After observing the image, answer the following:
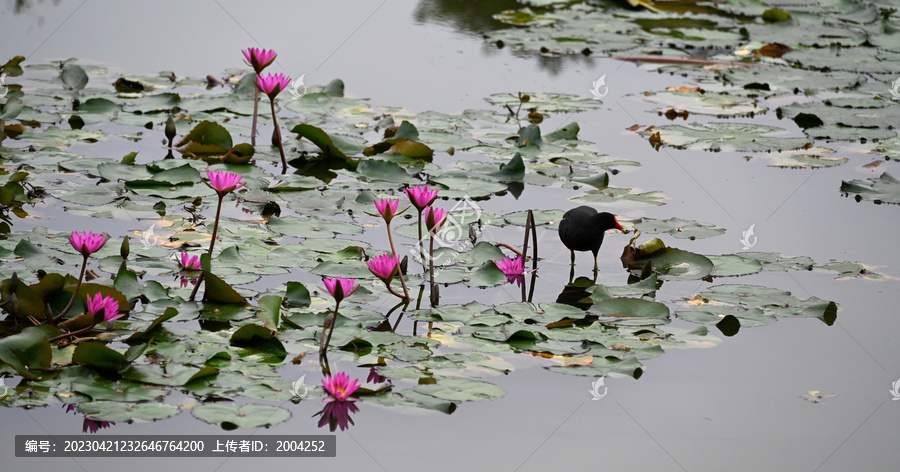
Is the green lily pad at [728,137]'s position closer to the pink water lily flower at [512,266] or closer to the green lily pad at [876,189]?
the green lily pad at [876,189]

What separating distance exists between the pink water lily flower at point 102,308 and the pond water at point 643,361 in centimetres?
32

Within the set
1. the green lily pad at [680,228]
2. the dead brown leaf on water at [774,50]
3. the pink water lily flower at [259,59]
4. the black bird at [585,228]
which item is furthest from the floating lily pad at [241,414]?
the dead brown leaf on water at [774,50]

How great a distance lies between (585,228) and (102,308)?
1.68 metres

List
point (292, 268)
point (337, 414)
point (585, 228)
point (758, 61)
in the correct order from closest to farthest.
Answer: point (337, 414) → point (292, 268) → point (585, 228) → point (758, 61)

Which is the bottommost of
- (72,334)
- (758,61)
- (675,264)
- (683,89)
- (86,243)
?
(72,334)

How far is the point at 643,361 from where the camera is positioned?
108 inches

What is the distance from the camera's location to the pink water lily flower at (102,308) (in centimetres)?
251

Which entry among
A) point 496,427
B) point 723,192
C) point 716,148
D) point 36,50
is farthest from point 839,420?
point 36,50

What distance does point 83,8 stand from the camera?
24.1 feet

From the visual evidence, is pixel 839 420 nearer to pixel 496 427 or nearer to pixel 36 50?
pixel 496 427

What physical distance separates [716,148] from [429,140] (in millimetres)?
1515

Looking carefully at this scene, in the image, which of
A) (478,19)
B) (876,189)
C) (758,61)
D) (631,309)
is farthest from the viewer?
(478,19)

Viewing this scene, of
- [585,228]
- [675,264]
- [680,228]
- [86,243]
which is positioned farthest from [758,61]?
[86,243]

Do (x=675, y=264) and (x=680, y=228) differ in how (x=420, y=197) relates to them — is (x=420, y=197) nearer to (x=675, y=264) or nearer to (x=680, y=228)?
(x=675, y=264)
